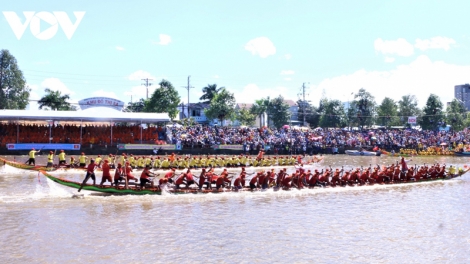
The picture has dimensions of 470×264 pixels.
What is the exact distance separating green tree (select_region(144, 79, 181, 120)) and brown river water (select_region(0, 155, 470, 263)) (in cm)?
3848

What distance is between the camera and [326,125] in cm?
7300

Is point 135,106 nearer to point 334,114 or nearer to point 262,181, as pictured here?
point 334,114

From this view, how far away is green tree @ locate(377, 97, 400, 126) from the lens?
71.1 meters

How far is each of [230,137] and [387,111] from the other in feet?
109

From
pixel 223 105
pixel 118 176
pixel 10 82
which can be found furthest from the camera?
pixel 223 105

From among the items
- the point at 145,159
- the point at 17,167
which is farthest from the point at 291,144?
the point at 17,167

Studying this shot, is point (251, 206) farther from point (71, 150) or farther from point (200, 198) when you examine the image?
point (71, 150)

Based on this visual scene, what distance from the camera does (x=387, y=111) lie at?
7119 cm

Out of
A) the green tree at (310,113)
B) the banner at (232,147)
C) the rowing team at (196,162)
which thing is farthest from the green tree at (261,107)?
the rowing team at (196,162)

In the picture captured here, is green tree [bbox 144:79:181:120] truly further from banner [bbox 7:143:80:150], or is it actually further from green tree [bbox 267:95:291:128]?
banner [bbox 7:143:80:150]

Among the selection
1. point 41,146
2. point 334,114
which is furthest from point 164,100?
point 334,114

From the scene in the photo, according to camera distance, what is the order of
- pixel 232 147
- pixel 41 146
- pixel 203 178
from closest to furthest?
1. pixel 203 178
2. pixel 41 146
3. pixel 232 147

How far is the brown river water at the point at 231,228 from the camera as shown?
1177 cm

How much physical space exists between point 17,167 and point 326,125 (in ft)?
183
